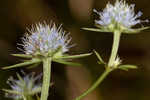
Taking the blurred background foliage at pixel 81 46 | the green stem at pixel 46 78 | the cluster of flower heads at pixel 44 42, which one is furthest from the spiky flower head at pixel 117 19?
the blurred background foliage at pixel 81 46

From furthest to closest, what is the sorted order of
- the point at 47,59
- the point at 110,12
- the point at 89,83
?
the point at 89,83
the point at 110,12
the point at 47,59

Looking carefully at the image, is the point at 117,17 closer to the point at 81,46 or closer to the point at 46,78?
the point at 46,78

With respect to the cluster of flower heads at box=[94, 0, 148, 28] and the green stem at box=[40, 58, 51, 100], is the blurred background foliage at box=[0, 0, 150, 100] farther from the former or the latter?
the green stem at box=[40, 58, 51, 100]

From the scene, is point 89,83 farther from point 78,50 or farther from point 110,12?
point 110,12

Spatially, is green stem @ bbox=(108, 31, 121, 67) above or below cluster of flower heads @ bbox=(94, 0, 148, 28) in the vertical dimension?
below

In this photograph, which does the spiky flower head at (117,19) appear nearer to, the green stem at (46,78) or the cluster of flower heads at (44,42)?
the cluster of flower heads at (44,42)

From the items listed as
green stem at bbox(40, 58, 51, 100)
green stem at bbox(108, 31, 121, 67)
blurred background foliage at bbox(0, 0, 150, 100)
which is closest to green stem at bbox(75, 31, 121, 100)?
green stem at bbox(108, 31, 121, 67)

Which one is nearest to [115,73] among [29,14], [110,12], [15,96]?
[29,14]

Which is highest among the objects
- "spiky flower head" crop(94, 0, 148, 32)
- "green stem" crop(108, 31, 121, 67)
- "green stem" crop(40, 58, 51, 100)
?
"spiky flower head" crop(94, 0, 148, 32)
